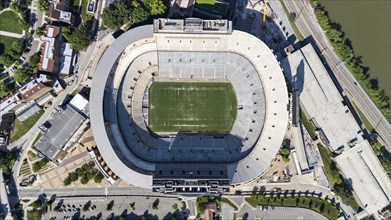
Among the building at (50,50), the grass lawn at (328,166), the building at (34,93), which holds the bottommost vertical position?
the grass lawn at (328,166)

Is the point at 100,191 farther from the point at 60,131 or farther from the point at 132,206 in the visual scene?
the point at 60,131

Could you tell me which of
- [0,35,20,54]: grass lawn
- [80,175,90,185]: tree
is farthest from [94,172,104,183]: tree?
[0,35,20,54]: grass lawn

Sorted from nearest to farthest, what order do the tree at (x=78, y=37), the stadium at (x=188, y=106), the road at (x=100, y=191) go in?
the stadium at (x=188, y=106), the tree at (x=78, y=37), the road at (x=100, y=191)

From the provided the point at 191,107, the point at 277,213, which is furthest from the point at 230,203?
the point at 191,107

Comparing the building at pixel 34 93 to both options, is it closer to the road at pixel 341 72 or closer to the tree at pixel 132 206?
the tree at pixel 132 206

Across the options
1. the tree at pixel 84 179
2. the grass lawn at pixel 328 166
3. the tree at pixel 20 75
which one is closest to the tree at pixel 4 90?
the tree at pixel 20 75
